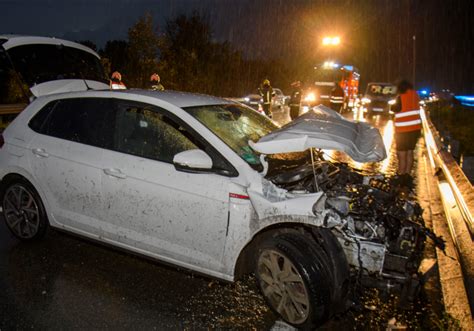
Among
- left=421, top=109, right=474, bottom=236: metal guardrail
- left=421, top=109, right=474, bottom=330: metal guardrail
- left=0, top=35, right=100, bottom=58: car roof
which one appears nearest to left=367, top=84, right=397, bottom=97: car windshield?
left=421, top=109, right=474, bottom=236: metal guardrail

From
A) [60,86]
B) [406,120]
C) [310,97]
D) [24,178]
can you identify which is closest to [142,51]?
[310,97]

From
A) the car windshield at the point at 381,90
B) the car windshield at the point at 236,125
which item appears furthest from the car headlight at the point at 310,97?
the car windshield at the point at 236,125

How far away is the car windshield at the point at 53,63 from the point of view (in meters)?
7.46

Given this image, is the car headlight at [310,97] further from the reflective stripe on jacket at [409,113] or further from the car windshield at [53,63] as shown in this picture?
the car windshield at [53,63]

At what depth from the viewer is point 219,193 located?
3.42 metres

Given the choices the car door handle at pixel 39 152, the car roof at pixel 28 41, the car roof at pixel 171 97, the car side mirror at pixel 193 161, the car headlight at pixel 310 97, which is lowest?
the car door handle at pixel 39 152

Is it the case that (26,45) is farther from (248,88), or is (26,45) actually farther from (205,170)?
(248,88)

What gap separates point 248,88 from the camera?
1834 inches

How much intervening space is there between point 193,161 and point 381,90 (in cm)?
2329

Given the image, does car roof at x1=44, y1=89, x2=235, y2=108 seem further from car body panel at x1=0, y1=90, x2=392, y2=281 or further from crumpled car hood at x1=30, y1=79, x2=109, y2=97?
crumpled car hood at x1=30, y1=79, x2=109, y2=97

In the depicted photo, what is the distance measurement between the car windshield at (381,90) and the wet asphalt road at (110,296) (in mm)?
22249

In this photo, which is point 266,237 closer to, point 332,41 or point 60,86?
point 60,86

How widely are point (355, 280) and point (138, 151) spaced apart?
2131mm

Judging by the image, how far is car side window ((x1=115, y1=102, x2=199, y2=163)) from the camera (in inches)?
148
